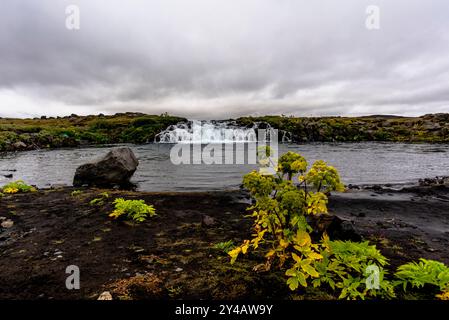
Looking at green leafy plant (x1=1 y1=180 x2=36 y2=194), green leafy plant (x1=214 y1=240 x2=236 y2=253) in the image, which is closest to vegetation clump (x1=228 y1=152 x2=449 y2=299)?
green leafy plant (x1=214 y1=240 x2=236 y2=253)

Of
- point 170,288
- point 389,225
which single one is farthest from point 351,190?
point 170,288

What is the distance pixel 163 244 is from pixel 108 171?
49.0 feet

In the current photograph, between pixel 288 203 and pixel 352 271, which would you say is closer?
pixel 288 203

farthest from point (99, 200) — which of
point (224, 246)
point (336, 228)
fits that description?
point (336, 228)

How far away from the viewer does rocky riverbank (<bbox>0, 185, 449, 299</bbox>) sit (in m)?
5.88

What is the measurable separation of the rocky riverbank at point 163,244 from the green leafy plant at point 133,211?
335 mm

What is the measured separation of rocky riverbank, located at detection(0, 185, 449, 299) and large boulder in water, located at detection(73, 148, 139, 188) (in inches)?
208

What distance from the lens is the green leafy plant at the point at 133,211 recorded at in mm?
10758

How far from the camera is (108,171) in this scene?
21422mm

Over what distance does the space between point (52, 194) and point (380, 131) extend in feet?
323

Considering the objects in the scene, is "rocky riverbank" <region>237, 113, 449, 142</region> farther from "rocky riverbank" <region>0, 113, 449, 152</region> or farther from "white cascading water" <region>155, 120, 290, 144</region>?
"white cascading water" <region>155, 120, 290, 144</region>

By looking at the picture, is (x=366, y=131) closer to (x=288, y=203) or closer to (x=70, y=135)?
(x=70, y=135)
